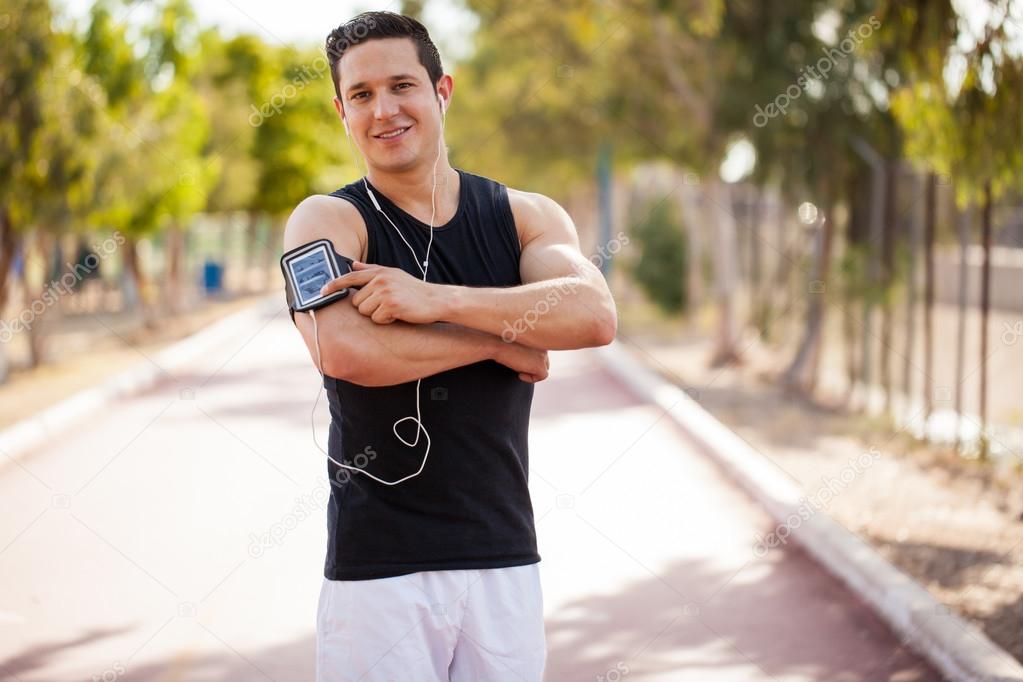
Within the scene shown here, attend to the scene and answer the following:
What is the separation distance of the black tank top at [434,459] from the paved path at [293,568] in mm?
2680

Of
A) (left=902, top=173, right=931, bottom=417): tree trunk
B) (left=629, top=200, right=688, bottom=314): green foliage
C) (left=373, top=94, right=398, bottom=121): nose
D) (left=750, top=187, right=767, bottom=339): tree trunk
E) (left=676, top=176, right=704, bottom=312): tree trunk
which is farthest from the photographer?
(left=629, top=200, right=688, bottom=314): green foliage

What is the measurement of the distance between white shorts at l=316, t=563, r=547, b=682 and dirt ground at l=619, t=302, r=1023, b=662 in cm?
324

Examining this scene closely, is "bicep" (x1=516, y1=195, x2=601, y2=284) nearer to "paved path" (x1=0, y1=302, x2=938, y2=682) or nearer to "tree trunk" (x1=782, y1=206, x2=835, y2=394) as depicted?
"paved path" (x1=0, y1=302, x2=938, y2=682)

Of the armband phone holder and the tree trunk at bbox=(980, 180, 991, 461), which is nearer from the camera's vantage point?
the armband phone holder

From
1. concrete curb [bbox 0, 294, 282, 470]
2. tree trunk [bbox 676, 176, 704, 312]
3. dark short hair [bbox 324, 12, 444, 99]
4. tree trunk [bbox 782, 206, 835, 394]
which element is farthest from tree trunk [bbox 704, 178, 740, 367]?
dark short hair [bbox 324, 12, 444, 99]

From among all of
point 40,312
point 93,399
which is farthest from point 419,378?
point 40,312

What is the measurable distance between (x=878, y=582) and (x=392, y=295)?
13.3 ft

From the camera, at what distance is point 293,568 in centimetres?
677

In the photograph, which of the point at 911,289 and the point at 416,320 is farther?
the point at 911,289

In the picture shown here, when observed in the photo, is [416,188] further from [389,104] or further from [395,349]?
[395,349]

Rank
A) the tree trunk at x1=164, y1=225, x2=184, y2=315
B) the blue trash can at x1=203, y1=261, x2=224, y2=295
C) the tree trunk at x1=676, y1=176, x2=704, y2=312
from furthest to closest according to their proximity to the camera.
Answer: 1. the blue trash can at x1=203, y1=261, x2=224, y2=295
2. the tree trunk at x1=164, y1=225, x2=184, y2=315
3. the tree trunk at x1=676, y1=176, x2=704, y2=312

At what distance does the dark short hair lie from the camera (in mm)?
2727

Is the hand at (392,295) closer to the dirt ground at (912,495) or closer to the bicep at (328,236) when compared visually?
the bicep at (328,236)

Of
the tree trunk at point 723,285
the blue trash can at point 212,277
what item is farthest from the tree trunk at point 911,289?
the blue trash can at point 212,277
